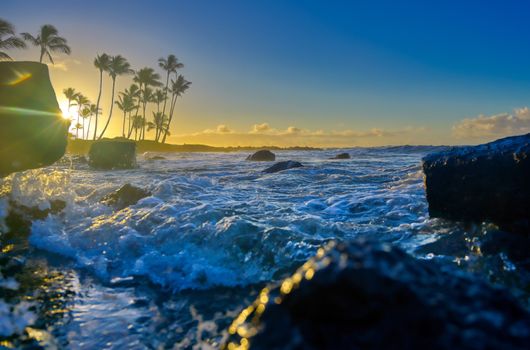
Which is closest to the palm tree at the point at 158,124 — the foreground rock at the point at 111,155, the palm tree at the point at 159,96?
the palm tree at the point at 159,96

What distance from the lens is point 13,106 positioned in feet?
17.6

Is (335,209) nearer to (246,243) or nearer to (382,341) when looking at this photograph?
(246,243)

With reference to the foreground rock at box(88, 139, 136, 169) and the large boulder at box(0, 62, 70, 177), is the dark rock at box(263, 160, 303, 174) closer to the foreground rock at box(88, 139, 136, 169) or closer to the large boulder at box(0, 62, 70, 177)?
the large boulder at box(0, 62, 70, 177)

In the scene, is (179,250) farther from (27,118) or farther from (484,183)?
(484,183)

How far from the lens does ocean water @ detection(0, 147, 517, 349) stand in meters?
2.56

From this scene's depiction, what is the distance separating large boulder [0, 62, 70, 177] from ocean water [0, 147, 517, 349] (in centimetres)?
89

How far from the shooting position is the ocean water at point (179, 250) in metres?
2.56

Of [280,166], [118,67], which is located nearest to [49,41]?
[118,67]

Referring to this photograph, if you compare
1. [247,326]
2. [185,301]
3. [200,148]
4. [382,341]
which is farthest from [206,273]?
[200,148]

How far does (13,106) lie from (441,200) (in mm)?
6549

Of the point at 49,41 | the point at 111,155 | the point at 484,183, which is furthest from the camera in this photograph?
the point at 49,41

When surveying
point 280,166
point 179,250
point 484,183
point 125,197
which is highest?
point 484,183

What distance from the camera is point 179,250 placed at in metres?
4.18

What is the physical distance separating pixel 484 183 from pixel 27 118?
675cm
